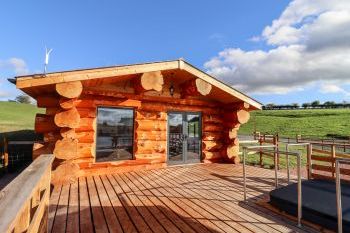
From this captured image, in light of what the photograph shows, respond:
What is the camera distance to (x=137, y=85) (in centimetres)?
721

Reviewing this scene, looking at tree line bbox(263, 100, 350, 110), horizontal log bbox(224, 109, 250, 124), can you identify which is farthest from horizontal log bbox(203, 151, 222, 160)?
tree line bbox(263, 100, 350, 110)

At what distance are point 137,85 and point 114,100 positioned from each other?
937 millimetres

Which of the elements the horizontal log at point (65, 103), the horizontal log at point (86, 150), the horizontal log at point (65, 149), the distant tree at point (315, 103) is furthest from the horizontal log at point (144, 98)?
the distant tree at point (315, 103)

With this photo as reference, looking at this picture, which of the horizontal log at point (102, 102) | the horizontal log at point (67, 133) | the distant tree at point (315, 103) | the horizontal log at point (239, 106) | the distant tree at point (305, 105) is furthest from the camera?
the distant tree at point (305, 105)

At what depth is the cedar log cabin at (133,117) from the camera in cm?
592

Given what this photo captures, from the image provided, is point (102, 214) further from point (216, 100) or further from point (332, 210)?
point (216, 100)

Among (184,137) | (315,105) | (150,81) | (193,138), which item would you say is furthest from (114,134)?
(315,105)

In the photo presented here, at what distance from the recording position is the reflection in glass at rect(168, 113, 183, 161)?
866cm

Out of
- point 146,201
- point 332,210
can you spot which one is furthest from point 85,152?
point 332,210

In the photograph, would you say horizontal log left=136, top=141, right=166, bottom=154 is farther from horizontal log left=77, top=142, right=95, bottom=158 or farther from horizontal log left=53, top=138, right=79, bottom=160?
horizontal log left=53, top=138, right=79, bottom=160

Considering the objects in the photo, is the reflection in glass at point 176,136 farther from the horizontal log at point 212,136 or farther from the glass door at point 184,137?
the horizontal log at point 212,136

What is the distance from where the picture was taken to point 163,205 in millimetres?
4500

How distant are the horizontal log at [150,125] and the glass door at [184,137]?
35 centimetres

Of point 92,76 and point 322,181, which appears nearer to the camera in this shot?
point 322,181
